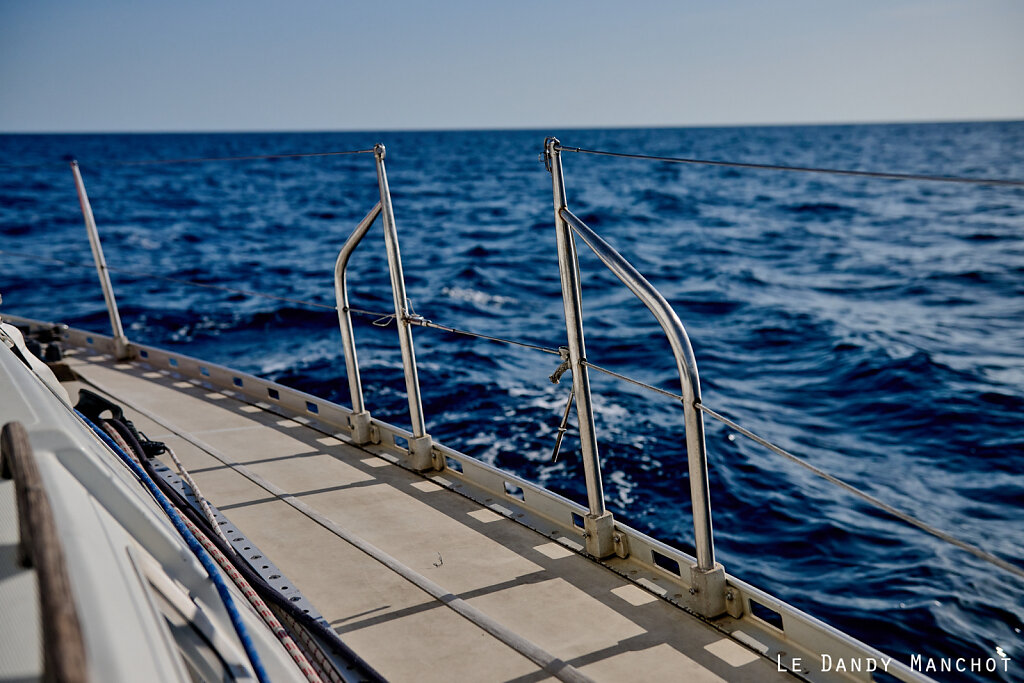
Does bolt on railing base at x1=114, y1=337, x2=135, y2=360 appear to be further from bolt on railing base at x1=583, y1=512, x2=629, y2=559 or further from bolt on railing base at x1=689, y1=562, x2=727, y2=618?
bolt on railing base at x1=689, y1=562, x2=727, y2=618

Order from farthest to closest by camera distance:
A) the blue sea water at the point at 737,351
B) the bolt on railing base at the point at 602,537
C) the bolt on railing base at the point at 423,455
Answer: the blue sea water at the point at 737,351
the bolt on railing base at the point at 423,455
the bolt on railing base at the point at 602,537

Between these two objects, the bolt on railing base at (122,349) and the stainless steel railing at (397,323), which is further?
the bolt on railing base at (122,349)

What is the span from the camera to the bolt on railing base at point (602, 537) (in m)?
2.43

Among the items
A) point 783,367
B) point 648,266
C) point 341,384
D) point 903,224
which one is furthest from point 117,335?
point 903,224

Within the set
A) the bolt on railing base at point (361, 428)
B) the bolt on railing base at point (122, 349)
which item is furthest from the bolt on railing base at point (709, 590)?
the bolt on railing base at point (122, 349)

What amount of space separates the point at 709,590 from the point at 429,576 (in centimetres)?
81

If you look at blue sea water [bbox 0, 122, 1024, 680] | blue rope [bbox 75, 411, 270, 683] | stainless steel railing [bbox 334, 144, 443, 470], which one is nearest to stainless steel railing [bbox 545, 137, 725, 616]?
stainless steel railing [bbox 334, 144, 443, 470]

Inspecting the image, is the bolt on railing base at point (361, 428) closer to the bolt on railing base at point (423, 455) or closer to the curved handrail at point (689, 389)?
the bolt on railing base at point (423, 455)

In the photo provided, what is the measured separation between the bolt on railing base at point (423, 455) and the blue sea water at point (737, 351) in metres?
1.88

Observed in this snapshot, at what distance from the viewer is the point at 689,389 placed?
1980 mm

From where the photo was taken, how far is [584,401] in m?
2.38

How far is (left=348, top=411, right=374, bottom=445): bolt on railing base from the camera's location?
135 inches

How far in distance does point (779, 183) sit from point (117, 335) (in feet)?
103

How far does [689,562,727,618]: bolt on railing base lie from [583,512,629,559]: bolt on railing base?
350 mm
